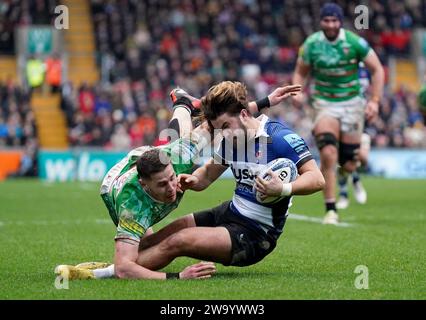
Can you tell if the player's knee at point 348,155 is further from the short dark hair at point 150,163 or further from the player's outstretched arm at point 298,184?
the short dark hair at point 150,163

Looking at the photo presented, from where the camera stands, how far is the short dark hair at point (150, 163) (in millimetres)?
7027

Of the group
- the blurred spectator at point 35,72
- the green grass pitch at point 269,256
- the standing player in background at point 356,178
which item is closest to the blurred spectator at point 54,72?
the blurred spectator at point 35,72

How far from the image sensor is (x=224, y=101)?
22.8 feet

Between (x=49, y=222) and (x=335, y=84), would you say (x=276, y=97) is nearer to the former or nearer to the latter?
(x=335, y=84)

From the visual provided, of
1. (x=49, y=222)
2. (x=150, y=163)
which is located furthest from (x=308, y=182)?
(x=49, y=222)

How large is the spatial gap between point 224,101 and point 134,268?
1350 millimetres

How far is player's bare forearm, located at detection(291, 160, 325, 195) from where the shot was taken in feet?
22.6

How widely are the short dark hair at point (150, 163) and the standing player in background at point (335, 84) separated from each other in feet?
16.6

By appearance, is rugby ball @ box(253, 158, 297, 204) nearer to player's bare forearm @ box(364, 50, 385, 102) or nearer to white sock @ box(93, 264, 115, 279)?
white sock @ box(93, 264, 115, 279)

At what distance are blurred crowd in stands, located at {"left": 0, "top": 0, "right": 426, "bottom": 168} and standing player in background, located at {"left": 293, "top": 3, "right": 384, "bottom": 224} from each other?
1311 cm

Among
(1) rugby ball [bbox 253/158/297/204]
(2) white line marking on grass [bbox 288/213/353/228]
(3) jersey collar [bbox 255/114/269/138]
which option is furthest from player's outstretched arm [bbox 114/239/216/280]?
(2) white line marking on grass [bbox 288/213/353/228]
